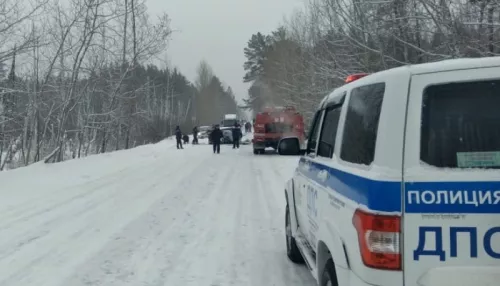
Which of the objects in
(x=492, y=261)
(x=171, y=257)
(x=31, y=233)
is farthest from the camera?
(x=31, y=233)

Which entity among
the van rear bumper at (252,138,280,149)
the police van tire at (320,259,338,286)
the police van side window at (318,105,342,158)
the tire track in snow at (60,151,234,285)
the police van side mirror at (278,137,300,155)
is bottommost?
the tire track in snow at (60,151,234,285)

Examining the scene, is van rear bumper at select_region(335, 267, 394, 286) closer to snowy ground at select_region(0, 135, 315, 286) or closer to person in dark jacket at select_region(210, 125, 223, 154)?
snowy ground at select_region(0, 135, 315, 286)

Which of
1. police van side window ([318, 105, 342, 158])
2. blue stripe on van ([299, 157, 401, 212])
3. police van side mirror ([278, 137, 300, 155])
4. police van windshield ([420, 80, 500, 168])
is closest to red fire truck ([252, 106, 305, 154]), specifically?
police van side mirror ([278, 137, 300, 155])

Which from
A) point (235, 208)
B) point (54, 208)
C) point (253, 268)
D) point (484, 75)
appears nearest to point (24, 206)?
point (54, 208)

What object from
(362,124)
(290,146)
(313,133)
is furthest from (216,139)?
(362,124)

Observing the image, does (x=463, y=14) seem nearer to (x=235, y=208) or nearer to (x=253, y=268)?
(x=235, y=208)

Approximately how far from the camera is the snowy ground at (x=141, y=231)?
5.74 m

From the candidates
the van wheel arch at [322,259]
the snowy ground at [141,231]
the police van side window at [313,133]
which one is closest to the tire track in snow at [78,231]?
the snowy ground at [141,231]

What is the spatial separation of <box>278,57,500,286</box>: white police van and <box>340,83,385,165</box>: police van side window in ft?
0.05

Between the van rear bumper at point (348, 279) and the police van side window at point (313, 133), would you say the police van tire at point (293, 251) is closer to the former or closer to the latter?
the police van side window at point (313, 133)

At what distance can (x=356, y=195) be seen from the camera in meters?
2.83

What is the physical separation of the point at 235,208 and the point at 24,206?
4.19 meters

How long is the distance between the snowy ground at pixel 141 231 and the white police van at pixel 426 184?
9.52 feet

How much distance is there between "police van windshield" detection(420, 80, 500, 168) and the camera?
8.72 ft
